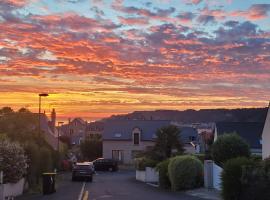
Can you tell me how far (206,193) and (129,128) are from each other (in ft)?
206

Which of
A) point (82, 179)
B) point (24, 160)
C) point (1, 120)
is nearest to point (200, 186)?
point (24, 160)

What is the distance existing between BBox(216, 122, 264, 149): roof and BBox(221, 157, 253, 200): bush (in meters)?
35.9

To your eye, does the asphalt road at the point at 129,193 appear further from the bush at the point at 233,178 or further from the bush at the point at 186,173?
the bush at the point at 233,178

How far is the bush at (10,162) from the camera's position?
27656 mm

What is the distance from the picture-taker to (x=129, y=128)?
92.2 meters

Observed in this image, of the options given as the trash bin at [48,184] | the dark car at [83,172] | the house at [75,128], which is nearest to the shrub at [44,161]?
the dark car at [83,172]

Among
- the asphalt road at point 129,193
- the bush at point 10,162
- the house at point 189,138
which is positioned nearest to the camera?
the asphalt road at point 129,193

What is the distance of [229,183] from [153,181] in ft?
83.1

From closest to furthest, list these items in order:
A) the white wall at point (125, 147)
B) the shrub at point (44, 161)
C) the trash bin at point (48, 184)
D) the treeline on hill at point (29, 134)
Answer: the trash bin at point (48, 184)
the shrub at point (44, 161)
the treeline on hill at point (29, 134)
the white wall at point (125, 147)

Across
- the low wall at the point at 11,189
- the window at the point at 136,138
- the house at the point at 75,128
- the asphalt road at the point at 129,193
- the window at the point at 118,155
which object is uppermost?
the house at the point at 75,128

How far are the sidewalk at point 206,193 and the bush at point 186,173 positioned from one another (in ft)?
4.42

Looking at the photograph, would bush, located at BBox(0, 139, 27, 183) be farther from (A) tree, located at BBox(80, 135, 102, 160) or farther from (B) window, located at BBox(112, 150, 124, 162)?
(A) tree, located at BBox(80, 135, 102, 160)

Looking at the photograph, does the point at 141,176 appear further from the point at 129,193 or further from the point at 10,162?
the point at 10,162

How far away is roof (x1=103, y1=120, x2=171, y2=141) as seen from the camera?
298 feet
